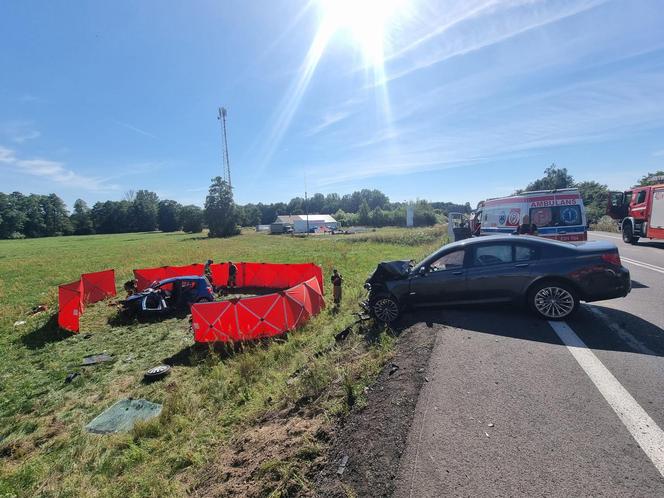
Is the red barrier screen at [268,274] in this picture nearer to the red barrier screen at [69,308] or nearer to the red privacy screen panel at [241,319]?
the red privacy screen panel at [241,319]

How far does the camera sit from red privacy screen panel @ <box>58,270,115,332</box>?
1080cm

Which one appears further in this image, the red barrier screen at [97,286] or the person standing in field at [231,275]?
the person standing in field at [231,275]

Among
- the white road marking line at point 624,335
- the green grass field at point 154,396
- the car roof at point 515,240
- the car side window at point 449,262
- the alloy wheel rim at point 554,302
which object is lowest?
the green grass field at point 154,396

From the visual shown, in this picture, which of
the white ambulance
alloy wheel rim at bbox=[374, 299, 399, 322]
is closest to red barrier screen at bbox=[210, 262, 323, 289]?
alloy wheel rim at bbox=[374, 299, 399, 322]

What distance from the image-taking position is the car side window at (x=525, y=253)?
621 cm

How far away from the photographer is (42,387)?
23.8 feet

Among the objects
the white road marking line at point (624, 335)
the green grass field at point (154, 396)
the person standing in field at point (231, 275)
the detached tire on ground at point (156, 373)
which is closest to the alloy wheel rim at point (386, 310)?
the green grass field at point (154, 396)

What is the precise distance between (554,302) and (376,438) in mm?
4670

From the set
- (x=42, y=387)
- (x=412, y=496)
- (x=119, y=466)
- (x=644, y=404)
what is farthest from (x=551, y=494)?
(x=42, y=387)

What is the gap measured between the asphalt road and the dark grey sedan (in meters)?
0.51

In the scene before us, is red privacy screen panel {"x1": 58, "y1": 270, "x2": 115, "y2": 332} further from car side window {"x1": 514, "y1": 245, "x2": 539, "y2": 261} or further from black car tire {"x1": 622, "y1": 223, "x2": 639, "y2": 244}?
black car tire {"x1": 622, "y1": 223, "x2": 639, "y2": 244}

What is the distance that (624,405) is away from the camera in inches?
136

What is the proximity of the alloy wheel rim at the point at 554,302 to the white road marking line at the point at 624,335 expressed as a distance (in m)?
0.67

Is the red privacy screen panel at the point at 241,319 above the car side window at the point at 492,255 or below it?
below
